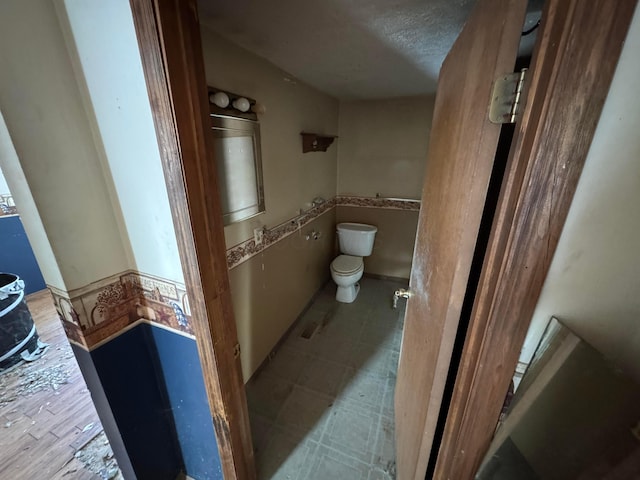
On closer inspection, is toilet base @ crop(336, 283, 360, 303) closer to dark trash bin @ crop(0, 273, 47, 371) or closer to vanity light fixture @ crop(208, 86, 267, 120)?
vanity light fixture @ crop(208, 86, 267, 120)

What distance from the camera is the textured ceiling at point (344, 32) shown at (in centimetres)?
94

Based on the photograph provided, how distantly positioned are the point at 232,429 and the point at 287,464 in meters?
0.55

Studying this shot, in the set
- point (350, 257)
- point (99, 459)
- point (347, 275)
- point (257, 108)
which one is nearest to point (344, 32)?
point (257, 108)

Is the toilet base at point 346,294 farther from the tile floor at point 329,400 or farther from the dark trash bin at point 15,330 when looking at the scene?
the dark trash bin at point 15,330

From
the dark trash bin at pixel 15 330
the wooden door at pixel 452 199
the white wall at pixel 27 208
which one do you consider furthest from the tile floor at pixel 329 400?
the dark trash bin at pixel 15 330

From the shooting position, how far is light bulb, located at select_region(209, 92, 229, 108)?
1.09 metres

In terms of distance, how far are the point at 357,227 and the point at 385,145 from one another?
932 mm

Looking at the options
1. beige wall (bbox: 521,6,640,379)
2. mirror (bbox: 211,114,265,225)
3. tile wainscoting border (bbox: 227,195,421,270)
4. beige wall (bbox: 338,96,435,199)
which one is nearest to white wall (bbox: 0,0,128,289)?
mirror (bbox: 211,114,265,225)

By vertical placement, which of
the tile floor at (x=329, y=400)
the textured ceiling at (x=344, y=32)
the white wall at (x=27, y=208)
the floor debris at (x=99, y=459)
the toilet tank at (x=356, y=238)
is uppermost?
the textured ceiling at (x=344, y=32)

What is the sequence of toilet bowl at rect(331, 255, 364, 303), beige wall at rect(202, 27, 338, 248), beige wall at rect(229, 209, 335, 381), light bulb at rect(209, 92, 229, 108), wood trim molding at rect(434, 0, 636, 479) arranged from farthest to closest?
1. toilet bowl at rect(331, 255, 364, 303)
2. beige wall at rect(229, 209, 335, 381)
3. beige wall at rect(202, 27, 338, 248)
4. light bulb at rect(209, 92, 229, 108)
5. wood trim molding at rect(434, 0, 636, 479)

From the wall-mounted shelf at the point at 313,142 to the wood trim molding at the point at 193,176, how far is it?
1.32m

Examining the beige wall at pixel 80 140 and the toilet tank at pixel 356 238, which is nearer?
the beige wall at pixel 80 140

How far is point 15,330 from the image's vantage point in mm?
1910

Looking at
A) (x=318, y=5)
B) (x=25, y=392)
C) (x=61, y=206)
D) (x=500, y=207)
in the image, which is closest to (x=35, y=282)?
(x=25, y=392)
